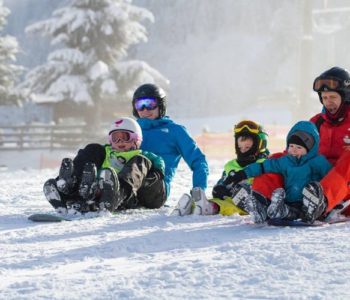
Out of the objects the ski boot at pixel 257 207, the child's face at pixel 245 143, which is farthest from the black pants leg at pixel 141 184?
the ski boot at pixel 257 207

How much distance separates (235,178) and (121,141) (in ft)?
3.70

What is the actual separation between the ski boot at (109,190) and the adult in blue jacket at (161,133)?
1.35 meters

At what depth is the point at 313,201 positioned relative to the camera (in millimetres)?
5000

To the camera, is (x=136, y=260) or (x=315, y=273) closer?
(x=315, y=273)

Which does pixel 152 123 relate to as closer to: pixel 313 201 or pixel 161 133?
pixel 161 133

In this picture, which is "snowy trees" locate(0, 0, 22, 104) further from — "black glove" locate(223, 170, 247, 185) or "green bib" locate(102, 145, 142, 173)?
"black glove" locate(223, 170, 247, 185)

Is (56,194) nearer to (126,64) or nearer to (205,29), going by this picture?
(126,64)

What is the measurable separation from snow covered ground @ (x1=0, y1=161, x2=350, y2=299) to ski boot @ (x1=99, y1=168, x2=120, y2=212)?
215mm

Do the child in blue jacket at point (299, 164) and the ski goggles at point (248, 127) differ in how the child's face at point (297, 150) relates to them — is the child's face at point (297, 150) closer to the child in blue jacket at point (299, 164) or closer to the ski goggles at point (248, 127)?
the child in blue jacket at point (299, 164)

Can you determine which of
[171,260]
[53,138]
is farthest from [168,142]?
[53,138]

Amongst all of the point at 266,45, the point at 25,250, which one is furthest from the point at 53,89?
the point at 266,45

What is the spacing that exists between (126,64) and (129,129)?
22.0 metres

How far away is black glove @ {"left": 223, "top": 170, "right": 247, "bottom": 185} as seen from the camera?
250 inches

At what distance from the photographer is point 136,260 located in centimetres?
399
